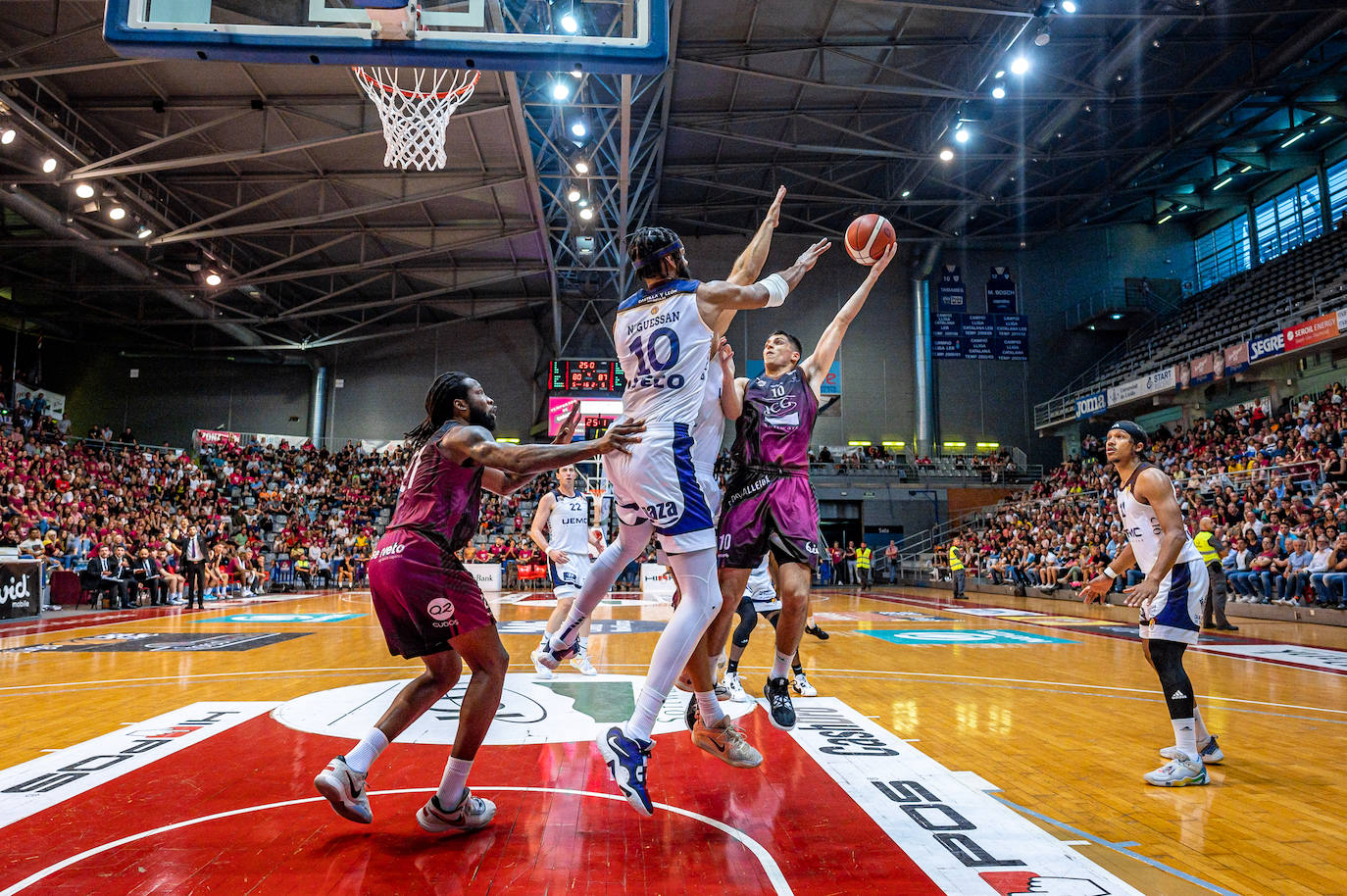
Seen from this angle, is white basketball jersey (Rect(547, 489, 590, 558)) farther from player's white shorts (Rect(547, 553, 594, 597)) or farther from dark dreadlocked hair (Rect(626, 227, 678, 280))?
dark dreadlocked hair (Rect(626, 227, 678, 280))

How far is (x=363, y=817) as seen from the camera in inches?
120

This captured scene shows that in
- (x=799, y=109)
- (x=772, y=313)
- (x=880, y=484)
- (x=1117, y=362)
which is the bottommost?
(x=880, y=484)

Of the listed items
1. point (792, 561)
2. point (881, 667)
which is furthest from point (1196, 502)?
point (792, 561)

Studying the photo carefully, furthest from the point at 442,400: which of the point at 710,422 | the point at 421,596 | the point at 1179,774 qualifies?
the point at 1179,774

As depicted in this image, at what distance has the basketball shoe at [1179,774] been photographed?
12.3ft

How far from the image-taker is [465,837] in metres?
3.07

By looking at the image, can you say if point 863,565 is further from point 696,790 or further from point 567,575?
point 696,790

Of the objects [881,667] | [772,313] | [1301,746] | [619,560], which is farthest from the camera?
[772,313]

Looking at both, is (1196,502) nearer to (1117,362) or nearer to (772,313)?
(1117,362)

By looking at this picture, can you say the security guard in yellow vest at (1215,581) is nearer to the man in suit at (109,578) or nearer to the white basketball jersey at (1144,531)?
the white basketball jersey at (1144,531)

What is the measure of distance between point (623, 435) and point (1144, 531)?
3174mm

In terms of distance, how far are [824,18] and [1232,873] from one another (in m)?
A: 20.9

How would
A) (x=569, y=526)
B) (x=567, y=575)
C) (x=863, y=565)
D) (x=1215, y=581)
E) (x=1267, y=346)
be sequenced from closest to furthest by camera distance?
1. (x=567, y=575)
2. (x=569, y=526)
3. (x=1215, y=581)
4. (x=1267, y=346)
5. (x=863, y=565)

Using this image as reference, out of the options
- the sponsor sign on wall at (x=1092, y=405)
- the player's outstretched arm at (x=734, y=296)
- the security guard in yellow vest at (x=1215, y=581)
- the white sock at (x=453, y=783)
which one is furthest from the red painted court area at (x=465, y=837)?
the sponsor sign on wall at (x=1092, y=405)
